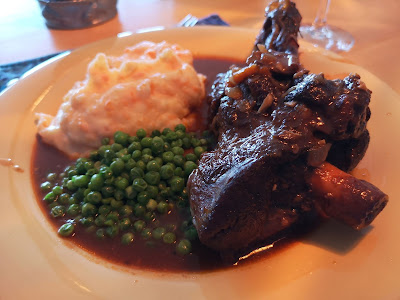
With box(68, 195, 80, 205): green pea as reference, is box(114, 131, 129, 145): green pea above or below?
above

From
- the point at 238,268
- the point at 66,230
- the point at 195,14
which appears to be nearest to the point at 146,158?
the point at 66,230

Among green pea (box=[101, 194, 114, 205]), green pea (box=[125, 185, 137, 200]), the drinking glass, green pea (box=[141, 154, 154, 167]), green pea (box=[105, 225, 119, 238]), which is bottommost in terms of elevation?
green pea (box=[105, 225, 119, 238])

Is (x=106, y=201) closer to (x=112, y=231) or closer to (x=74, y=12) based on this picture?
(x=112, y=231)

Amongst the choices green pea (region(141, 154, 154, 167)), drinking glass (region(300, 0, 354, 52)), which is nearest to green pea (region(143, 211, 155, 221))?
→ green pea (region(141, 154, 154, 167))

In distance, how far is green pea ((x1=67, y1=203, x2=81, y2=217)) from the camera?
294cm

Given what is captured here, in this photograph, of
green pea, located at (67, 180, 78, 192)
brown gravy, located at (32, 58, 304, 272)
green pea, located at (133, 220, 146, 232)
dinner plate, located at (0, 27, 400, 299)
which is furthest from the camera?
green pea, located at (67, 180, 78, 192)

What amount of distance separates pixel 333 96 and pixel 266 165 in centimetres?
81

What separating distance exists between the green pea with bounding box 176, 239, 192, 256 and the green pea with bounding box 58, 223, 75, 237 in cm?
91

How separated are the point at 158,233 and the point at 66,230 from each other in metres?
0.77

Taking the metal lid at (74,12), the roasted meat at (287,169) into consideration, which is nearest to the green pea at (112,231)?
the roasted meat at (287,169)

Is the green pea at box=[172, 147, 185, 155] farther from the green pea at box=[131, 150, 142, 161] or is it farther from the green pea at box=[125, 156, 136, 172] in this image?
the green pea at box=[125, 156, 136, 172]

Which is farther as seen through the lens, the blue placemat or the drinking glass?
the drinking glass

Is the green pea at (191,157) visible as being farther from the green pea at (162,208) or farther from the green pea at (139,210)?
the green pea at (139,210)

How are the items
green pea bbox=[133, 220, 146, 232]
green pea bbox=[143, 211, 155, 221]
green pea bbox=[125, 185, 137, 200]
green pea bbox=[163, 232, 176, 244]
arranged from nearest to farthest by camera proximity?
green pea bbox=[163, 232, 176, 244]
green pea bbox=[133, 220, 146, 232]
green pea bbox=[143, 211, 155, 221]
green pea bbox=[125, 185, 137, 200]
